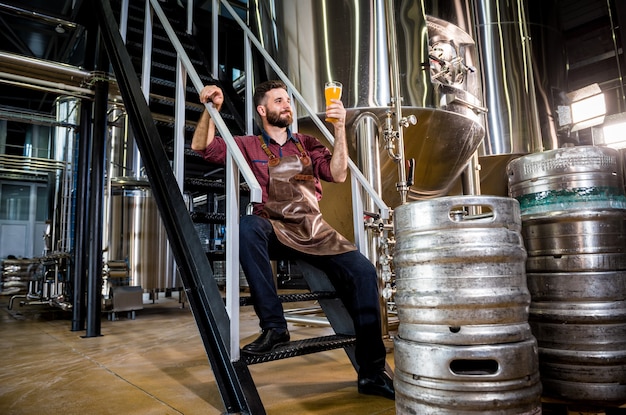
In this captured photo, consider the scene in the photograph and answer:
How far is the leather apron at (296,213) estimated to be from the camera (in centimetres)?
198

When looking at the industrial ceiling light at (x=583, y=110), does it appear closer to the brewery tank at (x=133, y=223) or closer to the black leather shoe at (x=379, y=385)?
the black leather shoe at (x=379, y=385)

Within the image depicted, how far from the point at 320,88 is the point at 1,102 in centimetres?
1260

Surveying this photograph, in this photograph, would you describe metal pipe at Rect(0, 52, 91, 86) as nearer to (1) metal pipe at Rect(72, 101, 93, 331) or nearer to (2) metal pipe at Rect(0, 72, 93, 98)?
(2) metal pipe at Rect(0, 72, 93, 98)

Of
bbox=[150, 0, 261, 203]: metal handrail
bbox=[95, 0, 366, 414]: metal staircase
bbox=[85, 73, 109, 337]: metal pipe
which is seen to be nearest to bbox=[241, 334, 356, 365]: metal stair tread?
bbox=[95, 0, 366, 414]: metal staircase

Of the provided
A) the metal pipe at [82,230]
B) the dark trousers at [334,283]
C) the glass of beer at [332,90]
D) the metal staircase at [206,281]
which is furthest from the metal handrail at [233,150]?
the metal pipe at [82,230]

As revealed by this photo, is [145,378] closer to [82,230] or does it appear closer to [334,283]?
[334,283]

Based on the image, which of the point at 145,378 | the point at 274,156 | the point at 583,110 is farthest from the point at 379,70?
the point at 583,110

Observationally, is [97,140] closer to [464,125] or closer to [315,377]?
[315,377]

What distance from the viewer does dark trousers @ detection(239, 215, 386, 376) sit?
5.69 feet

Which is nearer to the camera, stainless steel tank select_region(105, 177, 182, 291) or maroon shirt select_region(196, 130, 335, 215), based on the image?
maroon shirt select_region(196, 130, 335, 215)

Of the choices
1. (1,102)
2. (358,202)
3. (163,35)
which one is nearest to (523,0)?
(163,35)

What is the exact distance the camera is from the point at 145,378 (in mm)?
2121

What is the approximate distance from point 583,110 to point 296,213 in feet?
16.4

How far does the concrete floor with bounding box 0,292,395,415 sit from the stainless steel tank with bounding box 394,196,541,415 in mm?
438
